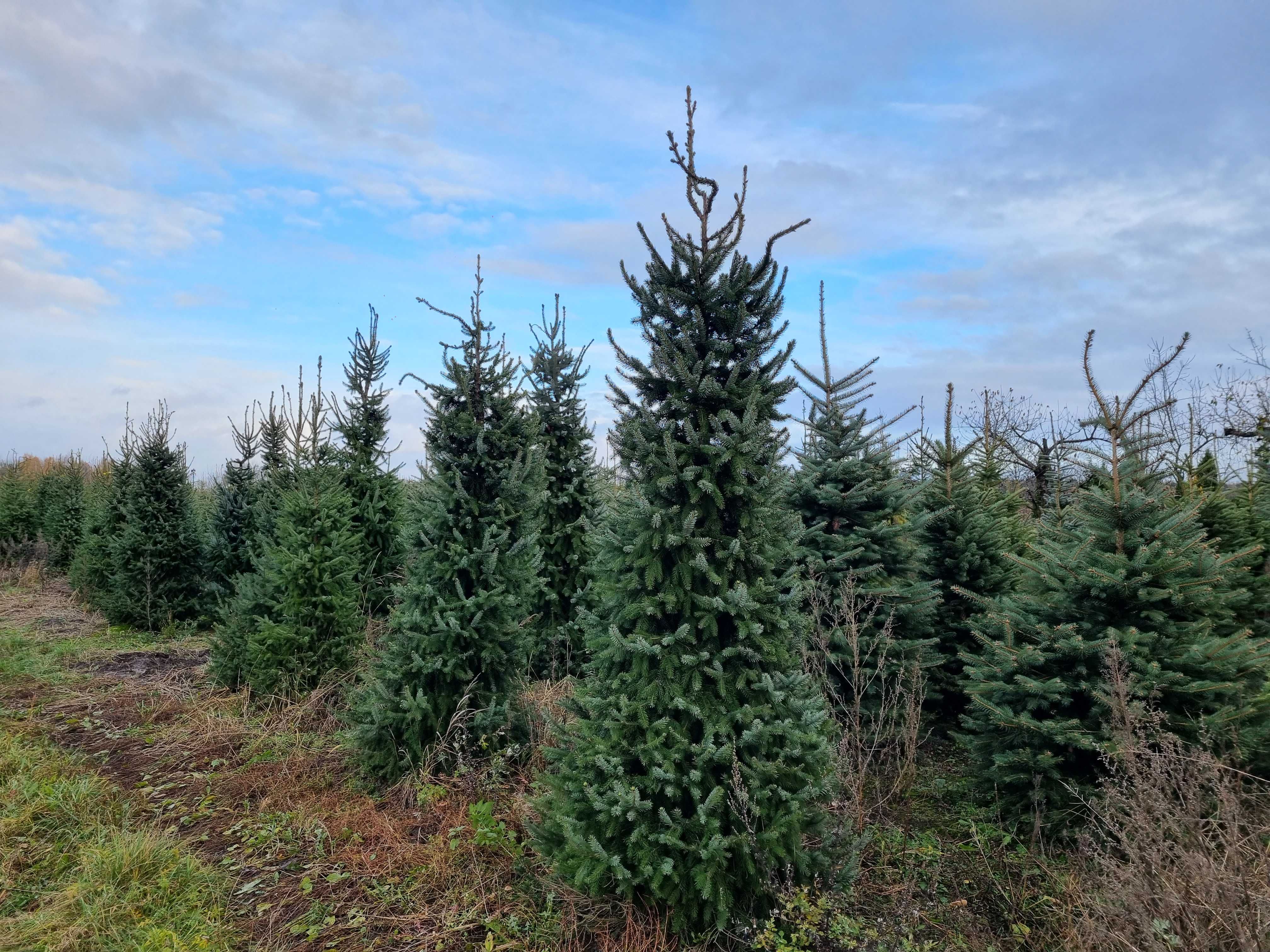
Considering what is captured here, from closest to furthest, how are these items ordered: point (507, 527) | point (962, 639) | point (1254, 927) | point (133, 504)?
point (1254, 927)
point (507, 527)
point (962, 639)
point (133, 504)

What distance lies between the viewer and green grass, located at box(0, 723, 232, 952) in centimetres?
379

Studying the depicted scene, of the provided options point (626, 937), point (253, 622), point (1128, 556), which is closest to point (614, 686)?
point (626, 937)

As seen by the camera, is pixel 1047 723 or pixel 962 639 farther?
pixel 962 639

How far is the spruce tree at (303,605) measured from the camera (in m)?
7.02

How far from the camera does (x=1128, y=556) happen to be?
4598 mm

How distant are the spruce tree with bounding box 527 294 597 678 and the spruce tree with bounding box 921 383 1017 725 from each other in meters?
3.67

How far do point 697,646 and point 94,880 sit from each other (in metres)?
4.03

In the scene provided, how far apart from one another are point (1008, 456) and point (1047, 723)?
798 cm

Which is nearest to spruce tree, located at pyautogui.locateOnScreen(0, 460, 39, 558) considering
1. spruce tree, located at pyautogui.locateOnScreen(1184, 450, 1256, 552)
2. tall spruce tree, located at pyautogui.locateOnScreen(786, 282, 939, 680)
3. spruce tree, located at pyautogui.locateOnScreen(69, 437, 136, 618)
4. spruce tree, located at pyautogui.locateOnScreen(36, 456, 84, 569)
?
spruce tree, located at pyautogui.locateOnScreen(36, 456, 84, 569)

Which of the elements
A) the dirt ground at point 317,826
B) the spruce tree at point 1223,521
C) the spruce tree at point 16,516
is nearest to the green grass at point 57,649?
the dirt ground at point 317,826

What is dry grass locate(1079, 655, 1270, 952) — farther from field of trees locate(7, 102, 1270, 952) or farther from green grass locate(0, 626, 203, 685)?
green grass locate(0, 626, 203, 685)

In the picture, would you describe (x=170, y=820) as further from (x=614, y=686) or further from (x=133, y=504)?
(x=133, y=504)

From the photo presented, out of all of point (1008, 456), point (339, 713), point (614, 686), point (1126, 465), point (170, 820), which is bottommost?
point (170, 820)

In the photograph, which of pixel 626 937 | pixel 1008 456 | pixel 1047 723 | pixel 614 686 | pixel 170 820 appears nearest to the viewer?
pixel 626 937
